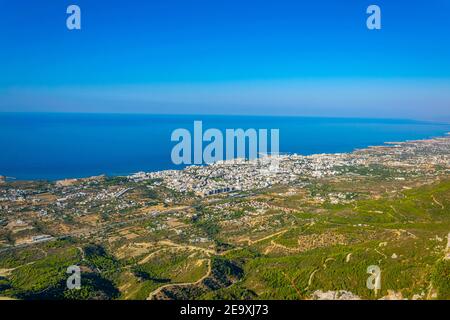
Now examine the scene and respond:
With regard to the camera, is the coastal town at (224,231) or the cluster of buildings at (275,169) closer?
the coastal town at (224,231)

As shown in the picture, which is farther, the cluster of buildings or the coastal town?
the cluster of buildings

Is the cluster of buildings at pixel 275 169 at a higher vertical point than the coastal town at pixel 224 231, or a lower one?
higher

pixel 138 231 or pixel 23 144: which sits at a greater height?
pixel 23 144

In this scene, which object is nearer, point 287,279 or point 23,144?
point 287,279

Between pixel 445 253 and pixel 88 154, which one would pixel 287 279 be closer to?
pixel 445 253

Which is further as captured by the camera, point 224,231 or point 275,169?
point 275,169

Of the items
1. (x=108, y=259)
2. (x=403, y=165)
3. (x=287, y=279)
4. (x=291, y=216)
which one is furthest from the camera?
(x=403, y=165)

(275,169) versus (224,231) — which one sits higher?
(275,169)

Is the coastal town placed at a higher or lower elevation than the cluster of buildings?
lower
